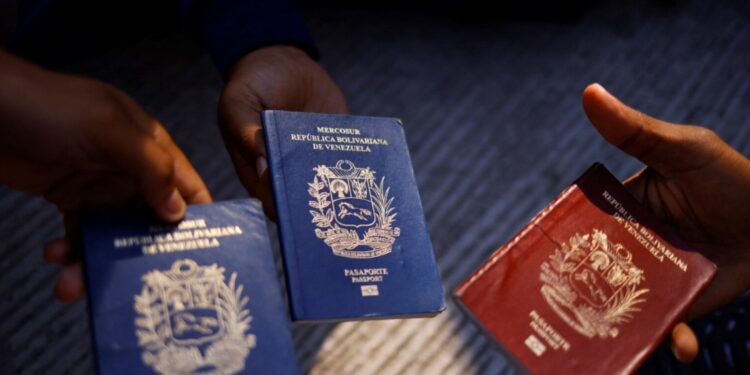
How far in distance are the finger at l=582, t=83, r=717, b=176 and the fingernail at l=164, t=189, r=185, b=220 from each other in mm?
583

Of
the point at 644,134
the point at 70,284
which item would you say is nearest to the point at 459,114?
the point at 644,134

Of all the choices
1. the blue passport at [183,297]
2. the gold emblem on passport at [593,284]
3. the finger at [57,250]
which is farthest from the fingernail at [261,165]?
the gold emblem on passport at [593,284]

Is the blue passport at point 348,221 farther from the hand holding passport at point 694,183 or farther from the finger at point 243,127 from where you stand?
the hand holding passport at point 694,183

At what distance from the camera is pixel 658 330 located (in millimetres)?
982

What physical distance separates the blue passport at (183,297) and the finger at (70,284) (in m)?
0.08

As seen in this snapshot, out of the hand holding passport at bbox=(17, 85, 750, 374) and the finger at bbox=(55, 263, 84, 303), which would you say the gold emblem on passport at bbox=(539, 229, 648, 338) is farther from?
the finger at bbox=(55, 263, 84, 303)

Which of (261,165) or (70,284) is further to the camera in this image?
(261,165)

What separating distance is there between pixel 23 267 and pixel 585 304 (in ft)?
3.07

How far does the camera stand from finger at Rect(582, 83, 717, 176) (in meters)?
1.09

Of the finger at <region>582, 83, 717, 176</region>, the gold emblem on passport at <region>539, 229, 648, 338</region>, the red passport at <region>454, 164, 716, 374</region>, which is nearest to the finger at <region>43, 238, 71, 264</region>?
the red passport at <region>454, 164, 716, 374</region>

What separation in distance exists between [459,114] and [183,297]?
84 cm

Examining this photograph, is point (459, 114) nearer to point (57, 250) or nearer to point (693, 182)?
point (693, 182)

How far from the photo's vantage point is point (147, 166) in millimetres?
963

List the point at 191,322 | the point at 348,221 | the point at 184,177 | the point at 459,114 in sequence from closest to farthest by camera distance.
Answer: the point at 191,322 → the point at 348,221 → the point at 184,177 → the point at 459,114
